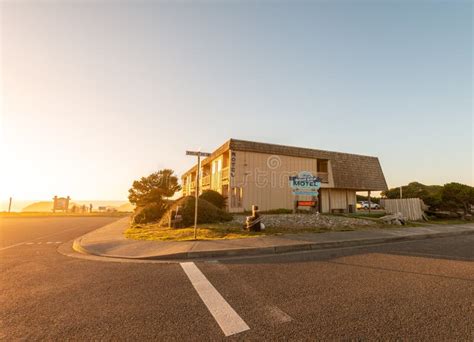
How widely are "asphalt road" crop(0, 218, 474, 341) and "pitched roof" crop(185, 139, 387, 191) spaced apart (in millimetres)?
14098

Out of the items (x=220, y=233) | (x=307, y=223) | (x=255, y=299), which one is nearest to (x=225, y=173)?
(x=307, y=223)

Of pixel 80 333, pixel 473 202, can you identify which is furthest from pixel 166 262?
pixel 473 202

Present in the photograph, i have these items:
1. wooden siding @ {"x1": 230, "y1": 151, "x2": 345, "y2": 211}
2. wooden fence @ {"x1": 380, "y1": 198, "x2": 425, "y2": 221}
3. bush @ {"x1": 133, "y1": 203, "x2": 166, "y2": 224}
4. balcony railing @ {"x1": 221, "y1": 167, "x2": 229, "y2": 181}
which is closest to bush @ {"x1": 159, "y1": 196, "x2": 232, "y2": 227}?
bush @ {"x1": 133, "y1": 203, "x2": 166, "y2": 224}

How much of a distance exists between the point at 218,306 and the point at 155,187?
67.2ft

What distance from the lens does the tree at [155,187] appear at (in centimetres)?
2211

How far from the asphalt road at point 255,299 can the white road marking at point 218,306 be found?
0.08m

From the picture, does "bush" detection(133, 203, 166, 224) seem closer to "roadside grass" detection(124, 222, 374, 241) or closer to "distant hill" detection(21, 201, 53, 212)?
"roadside grass" detection(124, 222, 374, 241)

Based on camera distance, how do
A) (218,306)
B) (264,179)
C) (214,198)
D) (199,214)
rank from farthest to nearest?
(264,179) → (214,198) → (199,214) → (218,306)

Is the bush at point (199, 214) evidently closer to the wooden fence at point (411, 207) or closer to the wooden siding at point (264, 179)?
the wooden siding at point (264, 179)

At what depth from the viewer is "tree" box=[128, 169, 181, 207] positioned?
22.1 m

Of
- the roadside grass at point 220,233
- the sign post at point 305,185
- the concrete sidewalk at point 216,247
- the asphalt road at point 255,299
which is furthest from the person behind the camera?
the sign post at point 305,185

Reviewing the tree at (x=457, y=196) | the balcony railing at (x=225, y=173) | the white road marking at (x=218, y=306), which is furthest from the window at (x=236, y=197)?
the tree at (x=457, y=196)

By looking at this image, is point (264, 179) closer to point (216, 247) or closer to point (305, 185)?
point (305, 185)

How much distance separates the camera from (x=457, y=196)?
17.9 metres
